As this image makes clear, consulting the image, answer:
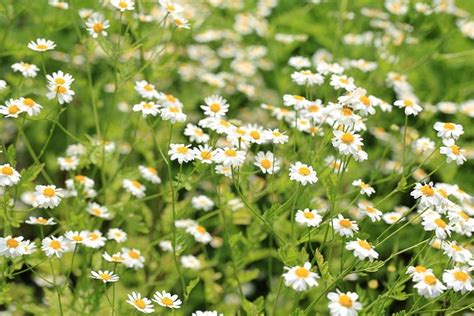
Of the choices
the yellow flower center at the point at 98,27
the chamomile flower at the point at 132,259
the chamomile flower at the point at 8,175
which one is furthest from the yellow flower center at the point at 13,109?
the chamomile flower at the point at 132,259

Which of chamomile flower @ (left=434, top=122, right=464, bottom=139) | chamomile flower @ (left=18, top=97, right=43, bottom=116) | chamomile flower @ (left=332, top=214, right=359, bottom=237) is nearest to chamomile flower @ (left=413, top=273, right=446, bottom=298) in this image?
chamomile flower @ (left=332, top=214, right=359, bottom=237)

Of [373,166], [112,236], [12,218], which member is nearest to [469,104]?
[373,166]

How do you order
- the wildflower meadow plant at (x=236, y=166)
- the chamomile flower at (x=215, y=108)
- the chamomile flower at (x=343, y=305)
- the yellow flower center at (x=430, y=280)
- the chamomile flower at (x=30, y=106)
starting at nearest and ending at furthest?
the chamomile flower at (x=343, y=305) < the yellow flower center at (x=430, y=280) < the wildflower meadow plant at (x=236, y=166) < the chamomile flower at (x=30, y=106) < the chamomile flower at (x=215, y=108)

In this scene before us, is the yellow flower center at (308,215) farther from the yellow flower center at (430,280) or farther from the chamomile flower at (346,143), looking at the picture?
the yellow flower center at (430,280)

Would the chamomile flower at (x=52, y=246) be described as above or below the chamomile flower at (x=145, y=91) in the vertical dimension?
below

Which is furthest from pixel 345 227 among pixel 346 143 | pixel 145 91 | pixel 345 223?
pixel 145 91

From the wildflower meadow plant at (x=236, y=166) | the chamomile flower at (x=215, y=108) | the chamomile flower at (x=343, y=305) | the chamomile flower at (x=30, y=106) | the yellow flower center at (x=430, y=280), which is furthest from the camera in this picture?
the chamomile flower at (x=215, y=108)

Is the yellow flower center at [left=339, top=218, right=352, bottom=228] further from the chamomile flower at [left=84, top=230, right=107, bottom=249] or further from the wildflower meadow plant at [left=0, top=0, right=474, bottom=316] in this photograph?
the chamomile flower at [left=84, top=230, right=107, bottom=249]
